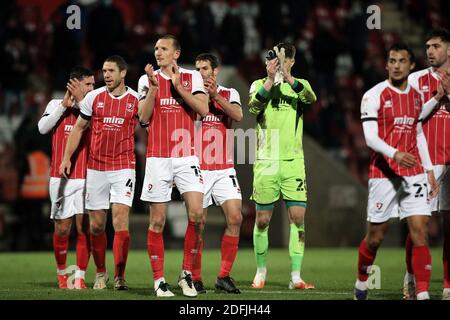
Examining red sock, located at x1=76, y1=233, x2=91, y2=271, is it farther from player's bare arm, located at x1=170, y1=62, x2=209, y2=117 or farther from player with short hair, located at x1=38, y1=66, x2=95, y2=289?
player's bare arm, located at x1=170, y1=62, x2=209, y2=117

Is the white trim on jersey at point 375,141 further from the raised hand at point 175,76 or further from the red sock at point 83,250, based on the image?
the red sock at point 83,250

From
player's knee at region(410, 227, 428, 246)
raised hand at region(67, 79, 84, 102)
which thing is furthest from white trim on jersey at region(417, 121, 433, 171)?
raised hand at region(67, 79, 84, 102)

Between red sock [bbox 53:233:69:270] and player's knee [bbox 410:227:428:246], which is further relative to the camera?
red sock [bbox 53:233:69:270]

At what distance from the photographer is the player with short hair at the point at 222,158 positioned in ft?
35.1

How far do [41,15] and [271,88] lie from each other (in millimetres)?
11772

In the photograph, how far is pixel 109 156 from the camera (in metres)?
10.9

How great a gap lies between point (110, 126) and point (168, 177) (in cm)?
143

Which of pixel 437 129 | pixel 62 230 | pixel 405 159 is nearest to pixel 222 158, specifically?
pixel 62 230

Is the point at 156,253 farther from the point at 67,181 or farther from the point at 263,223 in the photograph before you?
the point at 67,181

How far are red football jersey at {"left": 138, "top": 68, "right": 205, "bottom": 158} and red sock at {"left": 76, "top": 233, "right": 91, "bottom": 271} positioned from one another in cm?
199

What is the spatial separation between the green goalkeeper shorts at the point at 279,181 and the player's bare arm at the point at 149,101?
2.16m

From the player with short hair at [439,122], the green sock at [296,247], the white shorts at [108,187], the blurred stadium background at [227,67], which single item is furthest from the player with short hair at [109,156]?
the blurred stadium background at [227,67]

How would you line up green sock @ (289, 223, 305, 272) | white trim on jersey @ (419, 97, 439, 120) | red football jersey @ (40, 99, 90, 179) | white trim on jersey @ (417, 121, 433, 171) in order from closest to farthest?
white trim on jersey @ (417, 121, 433, 171) < white trim on jersey @ (419, 97, 439, 120) < green sock @ (289, 223, 305, 272) < red football jersey @ (40, 99, 90, 179)

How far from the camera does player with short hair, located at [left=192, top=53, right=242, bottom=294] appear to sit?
10.7m
